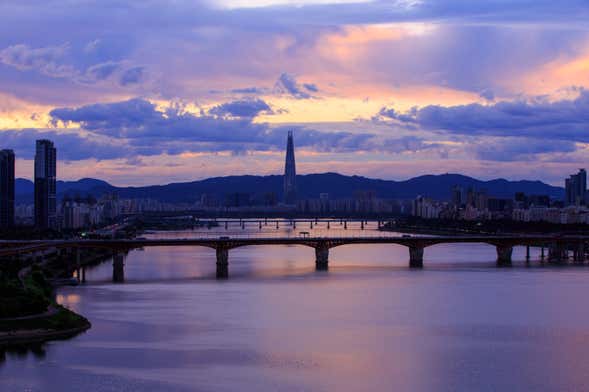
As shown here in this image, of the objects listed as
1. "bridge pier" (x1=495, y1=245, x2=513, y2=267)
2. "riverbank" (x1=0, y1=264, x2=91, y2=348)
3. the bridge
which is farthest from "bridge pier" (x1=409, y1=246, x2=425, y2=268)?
"riverbank" (x1=0, y1=264, x2=91, y2=348)

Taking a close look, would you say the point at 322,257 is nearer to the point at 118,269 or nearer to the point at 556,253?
the point at 118,269

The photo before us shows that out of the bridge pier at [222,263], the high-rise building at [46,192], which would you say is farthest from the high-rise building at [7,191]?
the bridge pier at [222,263]

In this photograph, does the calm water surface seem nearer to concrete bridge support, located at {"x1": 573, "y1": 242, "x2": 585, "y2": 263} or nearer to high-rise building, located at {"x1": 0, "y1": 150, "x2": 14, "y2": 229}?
concrete bridge support, located at {"x1": 573, "y1": 242, "x2": 585, "y2": 263}

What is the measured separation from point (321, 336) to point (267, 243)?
95.5ft

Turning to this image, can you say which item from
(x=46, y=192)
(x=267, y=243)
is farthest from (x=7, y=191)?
(x=267, y=243)

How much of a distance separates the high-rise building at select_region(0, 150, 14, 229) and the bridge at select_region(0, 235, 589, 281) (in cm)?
4829

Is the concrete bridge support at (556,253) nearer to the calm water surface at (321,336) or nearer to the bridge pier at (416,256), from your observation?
the bridge pier at (416,256)

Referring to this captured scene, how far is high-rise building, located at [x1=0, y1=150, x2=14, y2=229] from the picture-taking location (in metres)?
108

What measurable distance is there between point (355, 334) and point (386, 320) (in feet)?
10.3

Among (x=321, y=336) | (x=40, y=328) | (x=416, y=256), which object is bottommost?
(x=321, y=336)

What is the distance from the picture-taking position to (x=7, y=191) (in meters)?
111

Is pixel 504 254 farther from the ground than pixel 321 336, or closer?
farther from the ground

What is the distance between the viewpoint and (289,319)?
33.1 m

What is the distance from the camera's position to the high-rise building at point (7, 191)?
107500 millimetres
